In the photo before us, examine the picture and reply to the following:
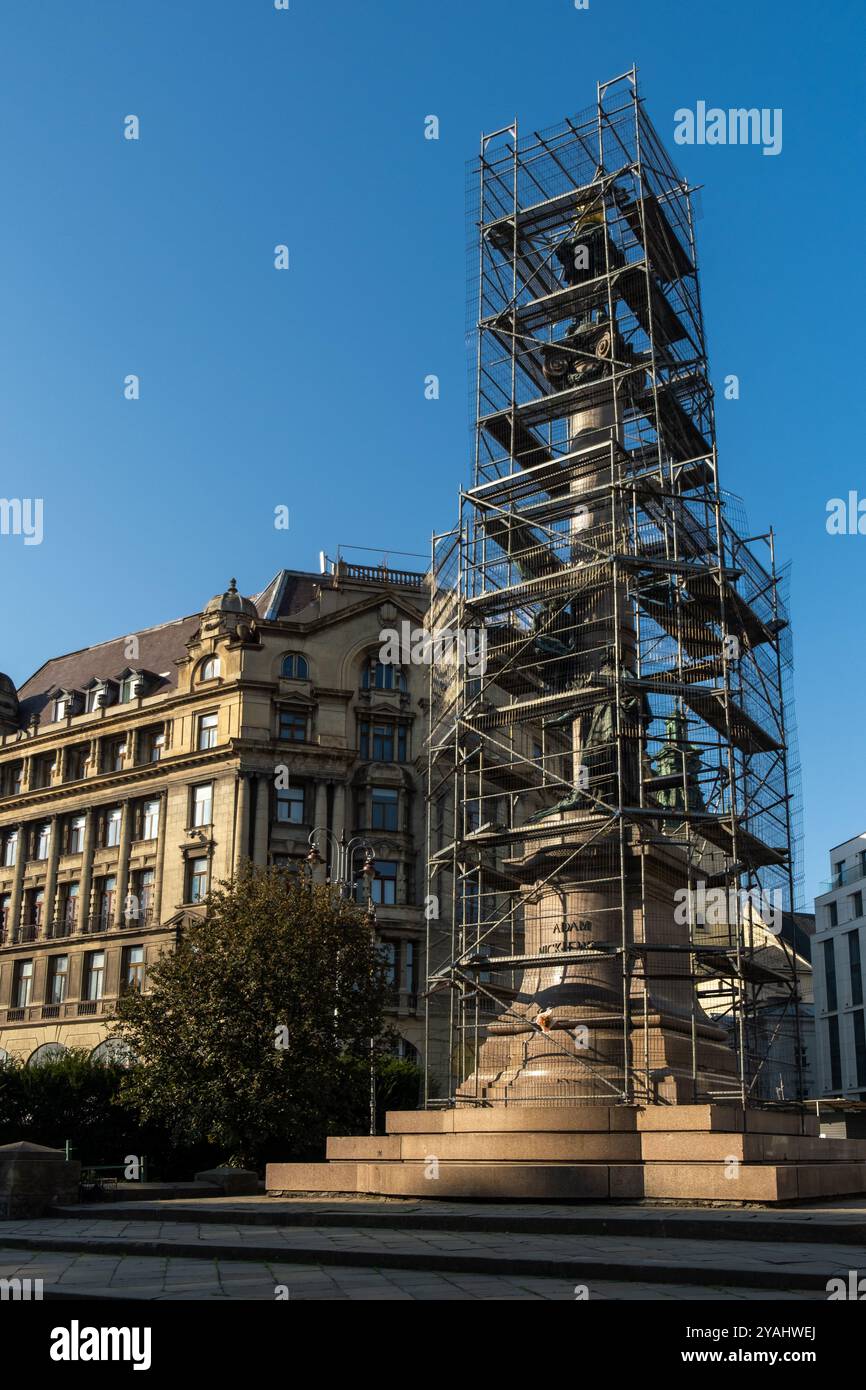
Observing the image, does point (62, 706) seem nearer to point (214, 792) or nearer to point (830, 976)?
point (214, 792)

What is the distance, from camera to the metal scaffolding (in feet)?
Result: 81.7

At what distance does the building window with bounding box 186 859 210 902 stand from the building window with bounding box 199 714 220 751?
5.36m

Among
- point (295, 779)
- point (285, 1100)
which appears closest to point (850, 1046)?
point (295, 779)

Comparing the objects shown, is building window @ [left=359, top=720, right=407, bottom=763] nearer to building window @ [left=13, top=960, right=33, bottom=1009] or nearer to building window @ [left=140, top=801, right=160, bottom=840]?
building window @ [left=140, top=801, right=160, bottom=840]

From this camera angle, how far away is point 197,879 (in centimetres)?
6019

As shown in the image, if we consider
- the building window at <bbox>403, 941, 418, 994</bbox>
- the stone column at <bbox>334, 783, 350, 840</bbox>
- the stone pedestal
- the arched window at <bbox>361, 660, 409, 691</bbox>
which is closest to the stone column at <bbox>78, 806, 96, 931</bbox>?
the stone column at <bbox>334, 783, 350, 840</bbox>

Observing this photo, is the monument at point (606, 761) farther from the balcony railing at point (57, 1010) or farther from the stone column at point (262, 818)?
the balcony railing at point (57, 1010)

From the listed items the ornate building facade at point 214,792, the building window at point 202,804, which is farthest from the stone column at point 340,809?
the building window at point 202,804

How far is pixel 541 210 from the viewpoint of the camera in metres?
33.7

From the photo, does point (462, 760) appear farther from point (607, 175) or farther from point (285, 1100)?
point (607, 175)

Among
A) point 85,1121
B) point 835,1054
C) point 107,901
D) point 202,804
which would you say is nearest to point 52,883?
point 107,901

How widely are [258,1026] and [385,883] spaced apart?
24098 millimetres
